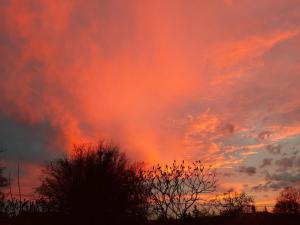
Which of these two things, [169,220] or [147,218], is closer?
[147,218]

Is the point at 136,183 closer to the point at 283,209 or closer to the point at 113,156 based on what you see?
the point at 113,156

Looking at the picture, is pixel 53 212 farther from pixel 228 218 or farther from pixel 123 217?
pixel 228 218

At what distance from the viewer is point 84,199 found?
39.8 m

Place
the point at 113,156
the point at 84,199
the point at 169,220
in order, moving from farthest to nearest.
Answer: the point at 169,220
the point at 113,156
the point at 84,199

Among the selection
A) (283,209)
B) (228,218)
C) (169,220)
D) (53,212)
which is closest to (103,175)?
(53,212)

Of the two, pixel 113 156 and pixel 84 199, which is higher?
pixel 113 156

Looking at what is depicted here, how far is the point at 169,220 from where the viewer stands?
158 ft

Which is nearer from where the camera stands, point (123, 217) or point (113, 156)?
point (123, 217)

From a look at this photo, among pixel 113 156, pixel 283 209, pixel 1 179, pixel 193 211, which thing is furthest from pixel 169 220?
pixel 283 209

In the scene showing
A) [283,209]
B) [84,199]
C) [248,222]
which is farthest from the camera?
[283,209]

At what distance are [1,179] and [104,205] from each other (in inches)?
835

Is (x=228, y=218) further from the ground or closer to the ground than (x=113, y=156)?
closer to the ground

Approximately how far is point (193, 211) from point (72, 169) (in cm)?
1420

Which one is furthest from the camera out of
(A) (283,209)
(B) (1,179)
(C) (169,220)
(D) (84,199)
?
(A) (283,209)
